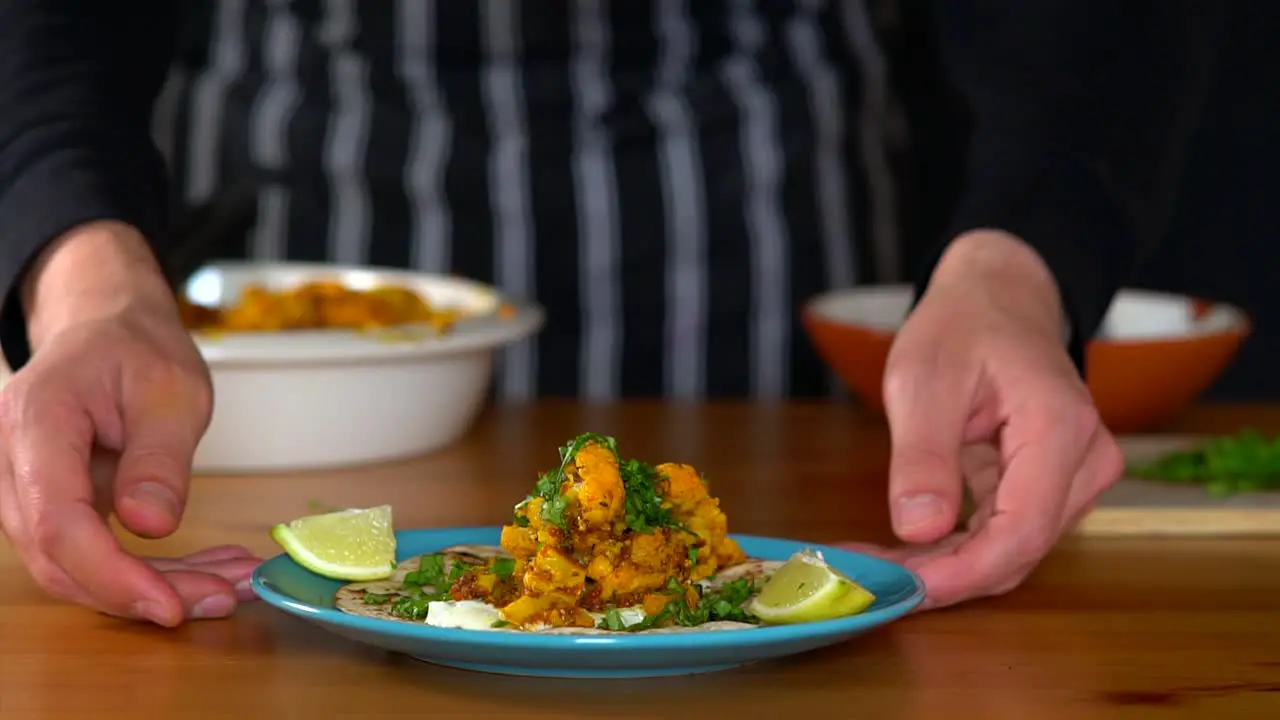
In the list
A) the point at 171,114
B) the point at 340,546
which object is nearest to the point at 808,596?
the point at 340,546

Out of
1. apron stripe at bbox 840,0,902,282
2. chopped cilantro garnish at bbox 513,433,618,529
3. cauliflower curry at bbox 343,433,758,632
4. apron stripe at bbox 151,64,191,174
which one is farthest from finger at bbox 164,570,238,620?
apron stripe at bbox 840,0,902,282

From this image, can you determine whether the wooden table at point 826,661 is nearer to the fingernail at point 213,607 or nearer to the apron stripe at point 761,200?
the fingernail at point 213,607

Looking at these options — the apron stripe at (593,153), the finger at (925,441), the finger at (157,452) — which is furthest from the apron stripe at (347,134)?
the finger at (925,441)

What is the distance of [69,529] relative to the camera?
1060 mm

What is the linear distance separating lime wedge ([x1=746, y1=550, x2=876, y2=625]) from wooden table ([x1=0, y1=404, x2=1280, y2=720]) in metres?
0.04

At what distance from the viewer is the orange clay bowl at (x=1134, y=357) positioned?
1.71 m

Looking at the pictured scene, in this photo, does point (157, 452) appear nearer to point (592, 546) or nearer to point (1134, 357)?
point (592, 546)

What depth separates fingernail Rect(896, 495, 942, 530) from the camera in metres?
1.11

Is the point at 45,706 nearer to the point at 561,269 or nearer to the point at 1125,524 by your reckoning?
the point at 1125,524

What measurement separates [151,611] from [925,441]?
51 centimetres

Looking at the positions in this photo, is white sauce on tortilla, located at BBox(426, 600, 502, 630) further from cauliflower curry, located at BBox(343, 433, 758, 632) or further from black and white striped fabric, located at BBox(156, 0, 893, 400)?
black and white striped fabric, located at BBox(156, 0, 893, 400)

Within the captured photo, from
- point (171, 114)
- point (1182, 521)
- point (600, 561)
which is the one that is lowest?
point (1182, 521)

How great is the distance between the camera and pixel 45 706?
935 mm

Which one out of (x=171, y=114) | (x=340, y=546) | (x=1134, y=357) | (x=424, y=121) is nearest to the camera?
(x=340, y=546)
